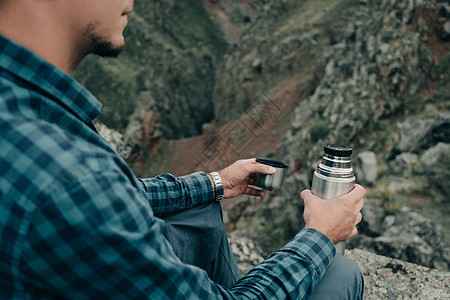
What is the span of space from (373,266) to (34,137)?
2.40 metres

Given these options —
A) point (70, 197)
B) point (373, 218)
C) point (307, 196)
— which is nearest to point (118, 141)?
point (373, 218)

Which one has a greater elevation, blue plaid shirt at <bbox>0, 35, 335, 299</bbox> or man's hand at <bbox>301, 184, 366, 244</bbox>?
man's hand at <bbox>301, 184, 366, 244</bbox>

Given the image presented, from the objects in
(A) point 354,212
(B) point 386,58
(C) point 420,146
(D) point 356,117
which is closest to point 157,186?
(A) point 354,212

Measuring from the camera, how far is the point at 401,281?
2107 mm

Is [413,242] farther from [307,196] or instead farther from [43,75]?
[43,75]

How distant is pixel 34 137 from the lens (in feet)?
2.44

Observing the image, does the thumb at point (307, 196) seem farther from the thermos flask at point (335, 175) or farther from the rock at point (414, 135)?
the rock at point (414, 135)

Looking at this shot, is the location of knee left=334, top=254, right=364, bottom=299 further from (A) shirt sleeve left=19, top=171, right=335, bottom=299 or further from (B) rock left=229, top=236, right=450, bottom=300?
(B) rock left=229, top=236, right=450, bottom=300

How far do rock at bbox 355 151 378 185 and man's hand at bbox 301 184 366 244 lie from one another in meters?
5.33

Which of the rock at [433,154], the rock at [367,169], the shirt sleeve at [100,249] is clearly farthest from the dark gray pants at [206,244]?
the rock at [433,154]

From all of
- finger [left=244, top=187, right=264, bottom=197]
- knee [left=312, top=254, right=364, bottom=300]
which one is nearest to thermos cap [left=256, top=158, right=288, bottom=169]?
finger [left=244, top=187, right=264, bottom=197]

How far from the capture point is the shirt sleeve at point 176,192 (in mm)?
1678

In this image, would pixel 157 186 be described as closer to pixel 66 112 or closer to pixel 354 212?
pixel 66 112

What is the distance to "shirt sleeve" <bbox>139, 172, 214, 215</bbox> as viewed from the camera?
5.50 feet
